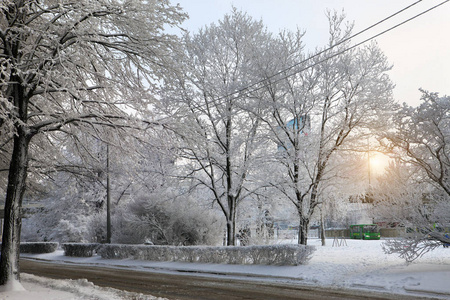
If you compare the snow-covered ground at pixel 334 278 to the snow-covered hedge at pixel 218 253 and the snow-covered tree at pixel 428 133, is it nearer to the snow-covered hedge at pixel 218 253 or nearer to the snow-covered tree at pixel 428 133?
the snow-covered hedge at pixel 218 253

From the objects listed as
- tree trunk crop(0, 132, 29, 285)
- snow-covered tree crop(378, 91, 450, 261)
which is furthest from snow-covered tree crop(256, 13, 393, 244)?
tree trunk crop(0, 132, 29, 285)

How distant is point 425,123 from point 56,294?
11.3 meters

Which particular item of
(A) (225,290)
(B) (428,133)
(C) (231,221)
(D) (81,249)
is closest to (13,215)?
(A) (225,290)

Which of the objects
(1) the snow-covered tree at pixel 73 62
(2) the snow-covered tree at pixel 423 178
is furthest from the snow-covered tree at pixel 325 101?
(1) the snow-covered tree at pixel 73 62

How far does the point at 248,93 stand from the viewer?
21000mm

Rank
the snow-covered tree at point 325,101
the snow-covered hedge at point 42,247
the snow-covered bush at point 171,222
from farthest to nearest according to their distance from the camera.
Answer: the snow-covered hedge at point 42,247 → the snow-covered bush at point 171,222 → the snow-covered tree at point 325,101

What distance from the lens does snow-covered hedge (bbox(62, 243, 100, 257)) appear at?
90.7 ft

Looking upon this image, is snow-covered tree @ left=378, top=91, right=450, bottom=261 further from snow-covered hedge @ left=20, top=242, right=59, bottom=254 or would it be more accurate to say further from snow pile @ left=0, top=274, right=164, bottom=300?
snow-covered hedge @ left=20, top=242, right=59, bottom=254

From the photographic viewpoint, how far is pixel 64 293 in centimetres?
903

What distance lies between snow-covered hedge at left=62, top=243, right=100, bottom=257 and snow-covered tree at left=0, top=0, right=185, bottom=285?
18705 millimetres

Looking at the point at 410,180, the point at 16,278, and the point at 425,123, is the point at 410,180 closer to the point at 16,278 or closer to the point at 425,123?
the point at 425,123

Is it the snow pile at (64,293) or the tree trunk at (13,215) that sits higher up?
the tree trunk at (13,215)

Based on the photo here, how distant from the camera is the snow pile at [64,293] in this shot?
334 inches

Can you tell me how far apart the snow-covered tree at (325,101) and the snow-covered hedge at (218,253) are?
112 inches
